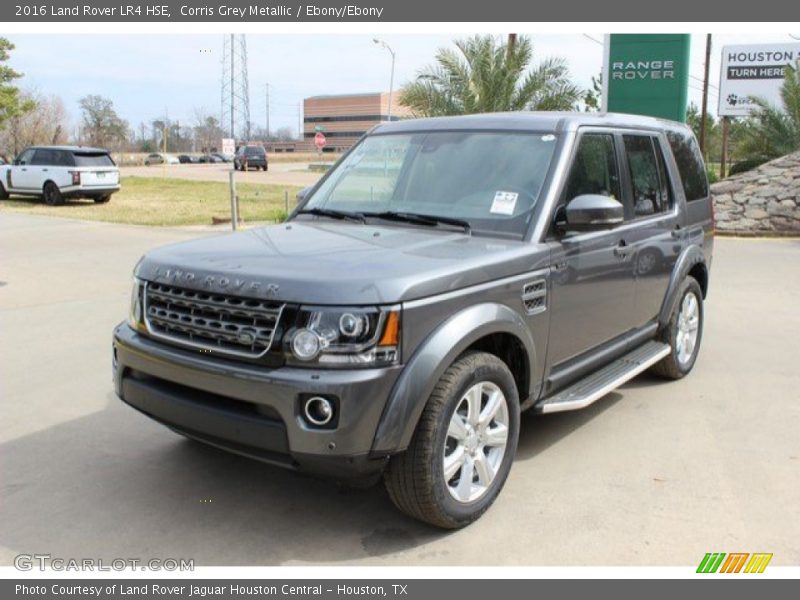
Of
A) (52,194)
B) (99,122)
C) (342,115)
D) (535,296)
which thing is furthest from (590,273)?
(342,115)

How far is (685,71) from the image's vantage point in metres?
18.2

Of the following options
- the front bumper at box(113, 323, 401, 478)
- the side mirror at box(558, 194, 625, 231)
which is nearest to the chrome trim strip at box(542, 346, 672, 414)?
the side mirror at box(558, 194, 625, 231)

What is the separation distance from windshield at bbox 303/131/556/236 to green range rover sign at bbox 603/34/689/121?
15440mm

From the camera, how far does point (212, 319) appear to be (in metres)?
3.36

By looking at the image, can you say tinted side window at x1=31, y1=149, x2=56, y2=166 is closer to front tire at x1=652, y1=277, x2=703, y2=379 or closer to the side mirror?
front tire at x1=652, y1=277, x2=703, y2=379

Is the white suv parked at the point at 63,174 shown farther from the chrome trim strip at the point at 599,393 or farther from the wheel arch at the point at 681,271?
the chrome trim strip at the point at 599,393

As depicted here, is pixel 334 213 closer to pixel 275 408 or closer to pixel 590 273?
pixel 590 273

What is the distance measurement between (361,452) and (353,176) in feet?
7.58

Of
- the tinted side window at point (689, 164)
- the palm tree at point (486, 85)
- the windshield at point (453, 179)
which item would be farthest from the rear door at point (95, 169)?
the tinted side window at point (689, 164)

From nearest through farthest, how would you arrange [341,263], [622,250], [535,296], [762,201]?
[341,263] < [535,296] < [622,250] < [762,201]

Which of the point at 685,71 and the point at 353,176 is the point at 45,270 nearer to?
the point at 353,176

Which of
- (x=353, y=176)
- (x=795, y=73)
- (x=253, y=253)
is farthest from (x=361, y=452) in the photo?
(x=795, y=73)

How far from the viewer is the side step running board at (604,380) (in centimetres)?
413

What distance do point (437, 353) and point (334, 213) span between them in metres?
1.65
